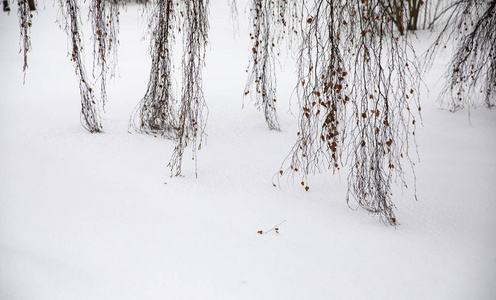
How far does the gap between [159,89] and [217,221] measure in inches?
71.3

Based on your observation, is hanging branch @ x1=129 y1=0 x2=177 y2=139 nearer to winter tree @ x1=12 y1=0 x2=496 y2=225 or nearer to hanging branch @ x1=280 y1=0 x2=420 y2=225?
winter tree @ x1=12 y1=0 x2=496 y2=225

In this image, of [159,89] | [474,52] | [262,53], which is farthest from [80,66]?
[474,52]

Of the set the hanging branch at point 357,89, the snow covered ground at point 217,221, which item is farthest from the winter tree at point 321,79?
the snow covered ground at point 217,221

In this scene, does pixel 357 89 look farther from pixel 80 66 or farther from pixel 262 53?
pixel 80 66

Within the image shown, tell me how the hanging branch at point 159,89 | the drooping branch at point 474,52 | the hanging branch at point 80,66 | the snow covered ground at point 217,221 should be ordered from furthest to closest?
the drooping branch at point 474,52 → the hanging branch at point 159,89 → the hanging branch at point 80,66 → the snow covered ground at point 217,221


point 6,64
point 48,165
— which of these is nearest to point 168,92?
point 48,165

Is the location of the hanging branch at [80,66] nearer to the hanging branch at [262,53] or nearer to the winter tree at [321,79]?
the winter tree at [321,79]

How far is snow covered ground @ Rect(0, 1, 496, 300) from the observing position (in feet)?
7.38

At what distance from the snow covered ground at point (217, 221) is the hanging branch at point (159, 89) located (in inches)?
Answer: 6.3

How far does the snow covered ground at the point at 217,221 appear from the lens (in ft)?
7.38

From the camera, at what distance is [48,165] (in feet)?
10.8

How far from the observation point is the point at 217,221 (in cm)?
286

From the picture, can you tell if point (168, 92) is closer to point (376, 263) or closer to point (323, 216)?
point (323, 216)

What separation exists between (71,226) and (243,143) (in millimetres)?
2177
